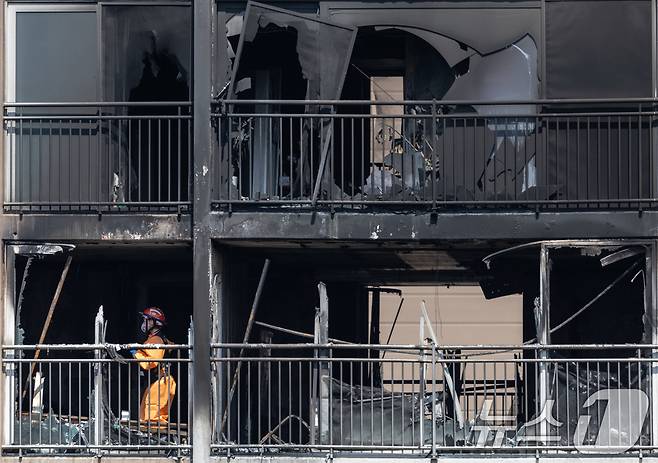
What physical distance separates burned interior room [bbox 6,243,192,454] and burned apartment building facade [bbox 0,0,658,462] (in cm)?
8

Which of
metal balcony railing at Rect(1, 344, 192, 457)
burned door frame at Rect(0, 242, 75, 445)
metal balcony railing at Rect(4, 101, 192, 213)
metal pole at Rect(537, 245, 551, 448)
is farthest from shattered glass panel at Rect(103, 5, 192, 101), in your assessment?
metal pole at Rect(537, 245, 551, 448)

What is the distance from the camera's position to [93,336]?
64.5 ft

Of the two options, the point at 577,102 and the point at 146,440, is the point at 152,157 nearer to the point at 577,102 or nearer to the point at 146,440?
the point at 146,440

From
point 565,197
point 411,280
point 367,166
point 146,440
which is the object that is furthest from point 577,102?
point 146,440

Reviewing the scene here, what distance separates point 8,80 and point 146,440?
14.0ft

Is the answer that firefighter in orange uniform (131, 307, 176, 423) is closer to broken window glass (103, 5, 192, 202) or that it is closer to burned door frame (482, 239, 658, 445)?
broken window glass (103, 5, 192, 202)

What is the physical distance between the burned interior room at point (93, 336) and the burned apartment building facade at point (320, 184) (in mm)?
76

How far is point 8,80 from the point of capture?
17656 millimetres

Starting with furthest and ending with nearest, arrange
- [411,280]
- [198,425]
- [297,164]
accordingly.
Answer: [411,280]
[297,164]
[198,425]

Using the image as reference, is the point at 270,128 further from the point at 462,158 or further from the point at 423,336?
the point at 423,336

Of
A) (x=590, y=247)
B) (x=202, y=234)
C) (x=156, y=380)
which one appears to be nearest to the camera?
(x=202, y=234)

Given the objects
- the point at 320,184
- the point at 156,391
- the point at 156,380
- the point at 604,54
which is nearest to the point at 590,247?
the point at 604,54

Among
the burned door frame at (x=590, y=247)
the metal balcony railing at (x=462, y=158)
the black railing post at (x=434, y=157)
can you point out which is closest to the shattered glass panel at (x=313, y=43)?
the metal balcony railing at (x=462, y=158)

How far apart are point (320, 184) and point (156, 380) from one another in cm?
303
